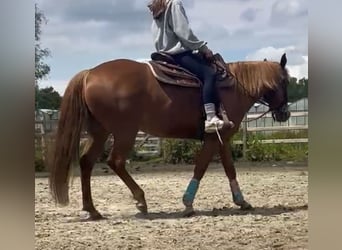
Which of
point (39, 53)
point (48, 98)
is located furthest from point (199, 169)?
point (39, 53)

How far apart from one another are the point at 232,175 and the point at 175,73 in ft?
1.36

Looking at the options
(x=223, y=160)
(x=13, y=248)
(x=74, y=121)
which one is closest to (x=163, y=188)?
(x=223, y=160)

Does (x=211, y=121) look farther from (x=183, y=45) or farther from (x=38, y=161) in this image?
(x=38, y=161)

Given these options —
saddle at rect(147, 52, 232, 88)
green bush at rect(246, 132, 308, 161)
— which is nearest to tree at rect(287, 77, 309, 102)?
green bush at rect(246, 132, 308, 161)

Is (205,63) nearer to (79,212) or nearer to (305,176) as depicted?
(305,176)

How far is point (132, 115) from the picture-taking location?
235 centimetres

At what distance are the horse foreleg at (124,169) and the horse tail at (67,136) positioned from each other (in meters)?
0.13

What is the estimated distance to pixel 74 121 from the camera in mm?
2340

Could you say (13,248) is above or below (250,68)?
below

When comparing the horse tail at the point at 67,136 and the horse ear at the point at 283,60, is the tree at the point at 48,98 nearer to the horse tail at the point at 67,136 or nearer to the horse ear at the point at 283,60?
the horse tail at the point at 67,136

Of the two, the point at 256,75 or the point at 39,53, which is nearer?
the point at 39,53

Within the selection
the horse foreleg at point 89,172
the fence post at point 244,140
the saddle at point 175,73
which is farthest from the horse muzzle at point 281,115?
the horse foreleg at point 89,172

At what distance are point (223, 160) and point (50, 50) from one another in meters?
0.71

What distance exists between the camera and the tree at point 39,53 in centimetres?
228
